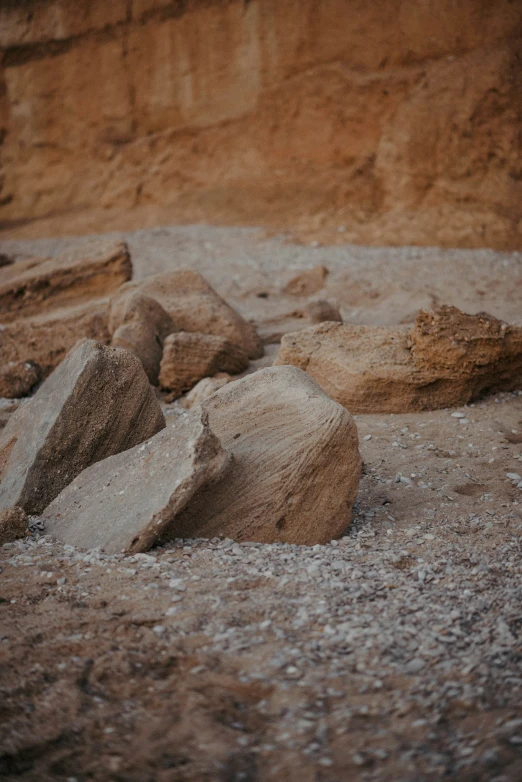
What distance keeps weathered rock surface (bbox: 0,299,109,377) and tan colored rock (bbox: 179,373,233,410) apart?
54.8 inches

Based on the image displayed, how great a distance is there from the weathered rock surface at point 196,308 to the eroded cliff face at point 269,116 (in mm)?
4882

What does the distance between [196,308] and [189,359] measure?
Answer: 34.4 inches

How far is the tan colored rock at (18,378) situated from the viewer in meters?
6.59

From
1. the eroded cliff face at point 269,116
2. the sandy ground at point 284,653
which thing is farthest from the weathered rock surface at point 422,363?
the eroded cliff face at point 269,116

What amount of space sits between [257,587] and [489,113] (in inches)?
392

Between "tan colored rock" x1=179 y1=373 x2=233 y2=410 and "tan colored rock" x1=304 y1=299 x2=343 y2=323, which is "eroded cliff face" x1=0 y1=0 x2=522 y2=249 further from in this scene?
"tan colored rock" x1=179 y1=373 x2=233 y2=410

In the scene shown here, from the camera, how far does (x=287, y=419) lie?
379 centimetres

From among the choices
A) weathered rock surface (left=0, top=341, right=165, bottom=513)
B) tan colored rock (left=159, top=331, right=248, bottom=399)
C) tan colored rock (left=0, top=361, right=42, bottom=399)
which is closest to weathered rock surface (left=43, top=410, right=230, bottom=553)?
weathered rock surface (left=0, top=341, right=165, bottom=513)

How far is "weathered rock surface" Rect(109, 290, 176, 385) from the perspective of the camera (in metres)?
6.31

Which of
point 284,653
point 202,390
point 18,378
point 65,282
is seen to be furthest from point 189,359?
point 284,653

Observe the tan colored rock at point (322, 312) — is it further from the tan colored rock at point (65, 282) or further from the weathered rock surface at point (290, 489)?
the weathered rock surface at point (290, 489)

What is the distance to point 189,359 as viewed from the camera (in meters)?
6.21

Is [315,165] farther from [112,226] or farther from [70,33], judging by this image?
[70,33]

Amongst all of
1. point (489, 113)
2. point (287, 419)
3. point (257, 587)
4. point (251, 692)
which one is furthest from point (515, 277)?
point (251, 692)
